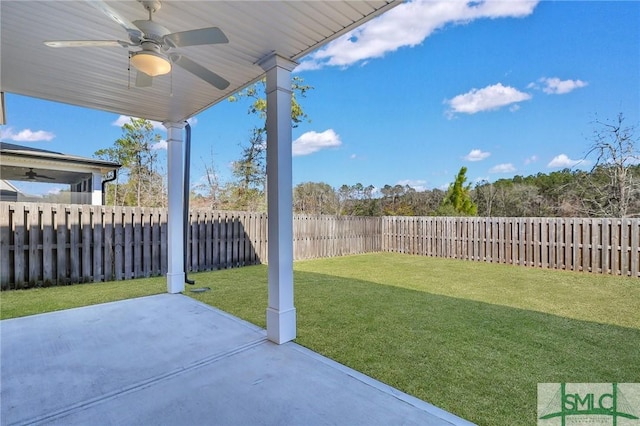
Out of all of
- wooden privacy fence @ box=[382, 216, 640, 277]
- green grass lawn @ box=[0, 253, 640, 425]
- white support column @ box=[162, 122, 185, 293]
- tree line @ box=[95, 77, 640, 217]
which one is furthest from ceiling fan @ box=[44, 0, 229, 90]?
tree line @ box=[95, 77, 640, 217]

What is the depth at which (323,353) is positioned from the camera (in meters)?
2.35

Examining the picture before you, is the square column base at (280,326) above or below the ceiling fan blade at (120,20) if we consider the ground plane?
below

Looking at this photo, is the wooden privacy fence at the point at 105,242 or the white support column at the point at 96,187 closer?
A: the wooden privacy fence at the point at 105,242

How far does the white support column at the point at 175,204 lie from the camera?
4.27m

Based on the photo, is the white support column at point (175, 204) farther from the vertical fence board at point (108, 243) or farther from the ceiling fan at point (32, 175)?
the ceiling fan at point (32, 175)

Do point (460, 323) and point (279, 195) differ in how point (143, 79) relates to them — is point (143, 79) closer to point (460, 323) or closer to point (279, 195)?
point (279, 195)

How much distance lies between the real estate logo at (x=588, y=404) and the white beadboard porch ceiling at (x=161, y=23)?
2.79 m

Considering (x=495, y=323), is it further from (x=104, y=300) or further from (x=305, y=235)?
(x=305, y=235)

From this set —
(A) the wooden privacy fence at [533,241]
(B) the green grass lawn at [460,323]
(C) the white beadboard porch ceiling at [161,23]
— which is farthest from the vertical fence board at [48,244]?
(A) the wooden privacy fence at [533,241]

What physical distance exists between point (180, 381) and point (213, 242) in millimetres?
4797

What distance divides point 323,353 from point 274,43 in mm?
2679

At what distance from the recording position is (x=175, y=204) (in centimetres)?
429

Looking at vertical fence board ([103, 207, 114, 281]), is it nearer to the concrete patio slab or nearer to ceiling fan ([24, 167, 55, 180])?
the concrete patio slab

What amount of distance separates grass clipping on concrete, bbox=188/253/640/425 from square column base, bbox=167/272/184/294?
0.52m
